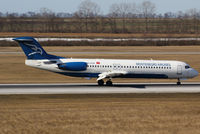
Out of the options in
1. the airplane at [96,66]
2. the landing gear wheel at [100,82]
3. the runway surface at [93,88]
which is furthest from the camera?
the landing gear wheel at [100,82]

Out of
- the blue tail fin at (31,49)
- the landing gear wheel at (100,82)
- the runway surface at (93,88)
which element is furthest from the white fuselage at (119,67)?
the runway surface at (93,88)

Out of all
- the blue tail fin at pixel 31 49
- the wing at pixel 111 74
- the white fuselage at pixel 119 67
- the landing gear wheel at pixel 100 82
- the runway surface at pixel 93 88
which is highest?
the blue tail fin at pixel 31 49

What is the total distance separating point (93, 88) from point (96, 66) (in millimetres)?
2676

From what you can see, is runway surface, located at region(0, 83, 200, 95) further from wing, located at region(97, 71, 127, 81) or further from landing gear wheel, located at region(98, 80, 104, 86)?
wing, located at region(97, 71, 127, 81)

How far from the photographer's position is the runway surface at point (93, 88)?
4144cm

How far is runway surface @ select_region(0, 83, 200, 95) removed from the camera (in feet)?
136

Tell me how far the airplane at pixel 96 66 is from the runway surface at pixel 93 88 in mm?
1245

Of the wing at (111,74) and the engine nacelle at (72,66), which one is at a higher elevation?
the engine nacelle at (72,66)

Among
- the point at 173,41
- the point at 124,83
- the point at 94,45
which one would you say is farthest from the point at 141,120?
the point at 173,41

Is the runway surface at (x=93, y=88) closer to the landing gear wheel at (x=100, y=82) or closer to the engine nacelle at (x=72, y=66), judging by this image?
the landing gear wheel at (x=100, y=82)

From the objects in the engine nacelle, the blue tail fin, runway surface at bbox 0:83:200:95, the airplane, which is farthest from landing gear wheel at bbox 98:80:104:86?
the blue tail fin

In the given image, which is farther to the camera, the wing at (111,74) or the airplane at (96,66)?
the wing at (111,74)

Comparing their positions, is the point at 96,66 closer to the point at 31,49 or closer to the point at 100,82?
the point at 100,82

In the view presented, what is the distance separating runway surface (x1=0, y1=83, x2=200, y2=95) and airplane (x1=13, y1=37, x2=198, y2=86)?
1245 millimetres
